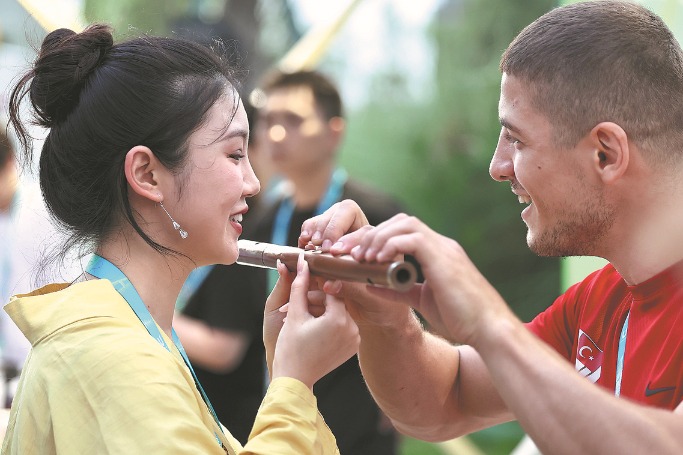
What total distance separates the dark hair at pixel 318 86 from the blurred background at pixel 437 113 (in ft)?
4.44

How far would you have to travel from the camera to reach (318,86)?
5.00 m

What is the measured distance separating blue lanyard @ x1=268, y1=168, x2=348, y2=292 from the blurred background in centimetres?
182

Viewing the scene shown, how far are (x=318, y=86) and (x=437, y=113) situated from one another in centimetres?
183

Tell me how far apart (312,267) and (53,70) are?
763 mm

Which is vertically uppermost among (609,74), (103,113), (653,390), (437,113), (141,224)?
(609,74)

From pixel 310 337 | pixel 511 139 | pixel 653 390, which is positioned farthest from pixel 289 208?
pixel 653 390

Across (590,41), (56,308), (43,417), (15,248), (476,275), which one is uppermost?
(590,41)

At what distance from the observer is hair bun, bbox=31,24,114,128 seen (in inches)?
87.0

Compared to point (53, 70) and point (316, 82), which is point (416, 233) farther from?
point (316, 82)

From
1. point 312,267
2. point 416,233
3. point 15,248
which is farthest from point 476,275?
point 15,248

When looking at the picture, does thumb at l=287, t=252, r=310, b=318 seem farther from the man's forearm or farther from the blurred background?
the blurred background

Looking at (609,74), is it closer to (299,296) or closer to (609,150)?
(609,150)

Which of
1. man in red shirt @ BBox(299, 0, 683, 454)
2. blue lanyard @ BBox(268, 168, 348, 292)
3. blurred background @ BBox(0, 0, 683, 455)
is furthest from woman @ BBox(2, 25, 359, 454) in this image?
blurred background @ BBox(0, 0, 683, 455)

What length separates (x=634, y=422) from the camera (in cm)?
179
